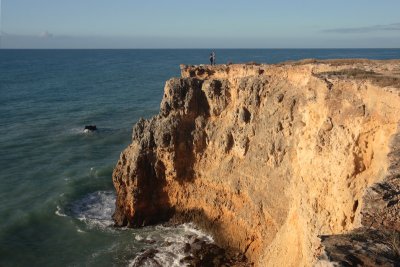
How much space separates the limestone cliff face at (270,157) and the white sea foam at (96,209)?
6.44ft

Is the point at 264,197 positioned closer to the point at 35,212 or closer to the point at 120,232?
the point at 120,232

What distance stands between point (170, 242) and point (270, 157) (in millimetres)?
9743

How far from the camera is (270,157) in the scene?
24.3m

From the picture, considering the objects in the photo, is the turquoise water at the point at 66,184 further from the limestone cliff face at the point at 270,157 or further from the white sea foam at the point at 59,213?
the limestone cliff face at the point at 270,157

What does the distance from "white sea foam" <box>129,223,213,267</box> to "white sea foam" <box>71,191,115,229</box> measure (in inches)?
165

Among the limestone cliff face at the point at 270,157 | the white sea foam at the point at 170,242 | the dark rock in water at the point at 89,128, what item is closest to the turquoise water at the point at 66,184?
the white sea foam at the point at 170,242

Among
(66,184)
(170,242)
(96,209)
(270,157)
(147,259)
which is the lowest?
(147,259)

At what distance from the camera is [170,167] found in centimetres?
2994

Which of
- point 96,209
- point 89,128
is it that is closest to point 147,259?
point 96,209

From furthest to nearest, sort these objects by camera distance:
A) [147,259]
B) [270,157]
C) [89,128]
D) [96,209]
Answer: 1. [89,128]
2. [96,209]
3. [147,259]
4. [270,157]

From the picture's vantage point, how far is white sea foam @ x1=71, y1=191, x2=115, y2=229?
105ft

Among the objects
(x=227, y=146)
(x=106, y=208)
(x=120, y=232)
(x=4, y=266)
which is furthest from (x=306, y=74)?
(x=4, y=266)

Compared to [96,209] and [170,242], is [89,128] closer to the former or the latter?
[96,209]

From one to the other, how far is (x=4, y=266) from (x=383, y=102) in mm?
24590
